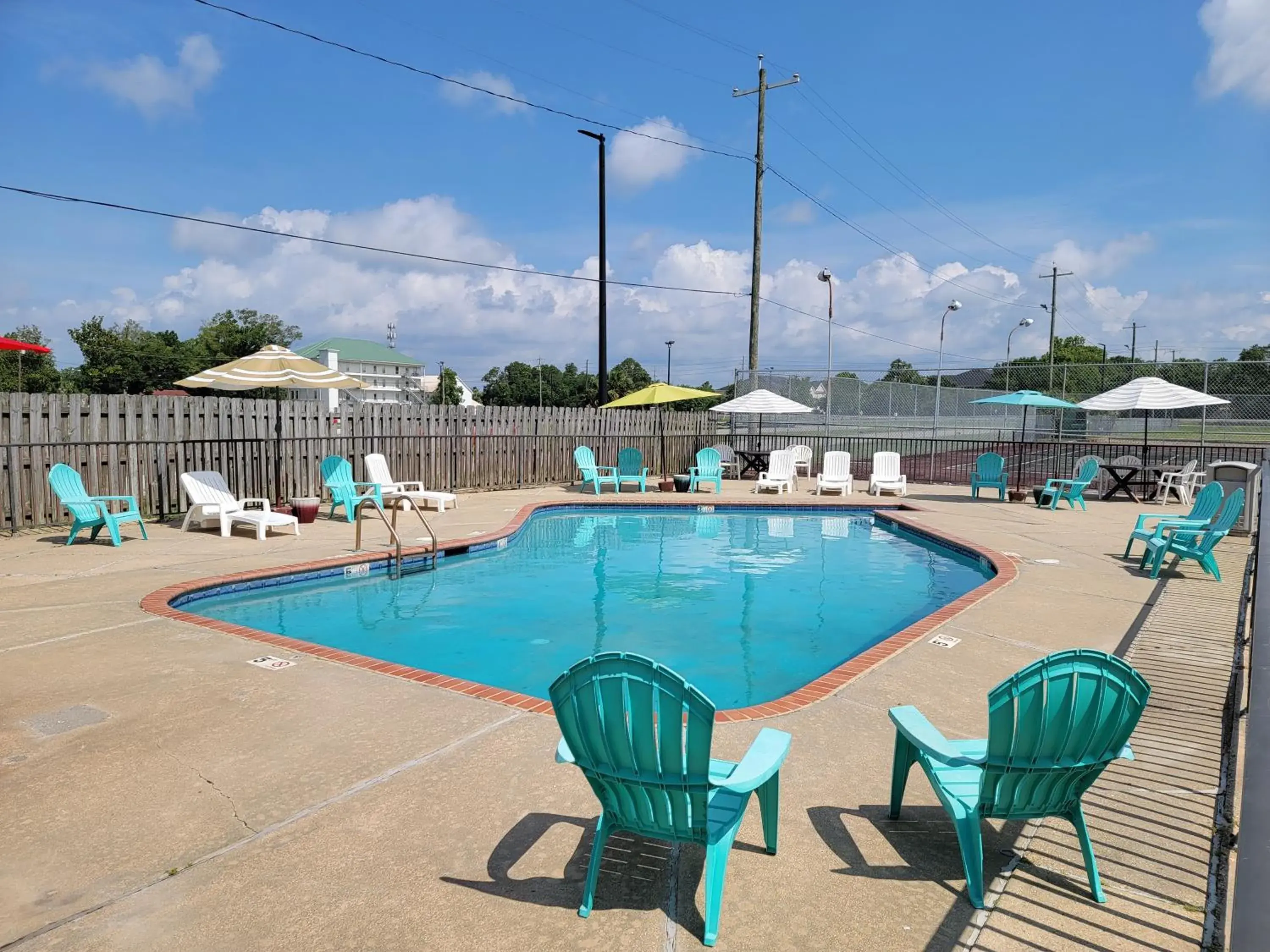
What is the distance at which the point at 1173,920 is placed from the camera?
8.05 ft

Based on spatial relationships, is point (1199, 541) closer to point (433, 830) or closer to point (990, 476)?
point (990, 476)

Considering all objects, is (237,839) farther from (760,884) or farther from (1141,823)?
(1141,823)

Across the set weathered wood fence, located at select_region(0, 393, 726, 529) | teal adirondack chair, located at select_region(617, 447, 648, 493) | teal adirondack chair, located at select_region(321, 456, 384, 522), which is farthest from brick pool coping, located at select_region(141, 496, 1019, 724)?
teal adirondack chair, located at select_region(617, 447, 648, 493)

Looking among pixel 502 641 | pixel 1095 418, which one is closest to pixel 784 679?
pixel 502 641

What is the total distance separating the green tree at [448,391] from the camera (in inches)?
3583

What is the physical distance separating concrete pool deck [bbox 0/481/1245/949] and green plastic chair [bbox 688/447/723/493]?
11.2 metres

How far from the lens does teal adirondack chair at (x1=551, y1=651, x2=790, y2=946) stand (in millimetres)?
2334

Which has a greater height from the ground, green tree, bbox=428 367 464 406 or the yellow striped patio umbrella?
green tree, bbox=428 367 464 406

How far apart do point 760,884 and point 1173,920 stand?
123 cm

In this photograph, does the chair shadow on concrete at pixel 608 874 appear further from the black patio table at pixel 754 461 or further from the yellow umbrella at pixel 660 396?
the black patio table at pixel 754 461

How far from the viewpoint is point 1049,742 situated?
8.46ft

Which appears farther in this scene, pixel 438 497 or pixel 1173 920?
pixel 438 497

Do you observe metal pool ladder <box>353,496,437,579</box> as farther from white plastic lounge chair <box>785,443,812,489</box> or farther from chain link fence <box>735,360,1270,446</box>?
chain link fence <box>735,360,1270,446</box>

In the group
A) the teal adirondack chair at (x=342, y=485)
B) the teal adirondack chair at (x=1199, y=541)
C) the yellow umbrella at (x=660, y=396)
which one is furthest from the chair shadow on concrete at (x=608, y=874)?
the yellow umbrella at (x=660, y=396)
